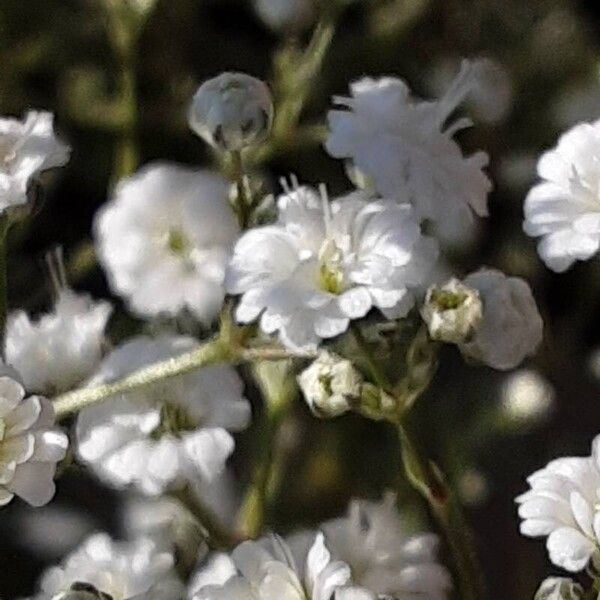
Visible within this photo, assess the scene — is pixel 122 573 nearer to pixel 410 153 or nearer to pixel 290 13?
pixel 410 153

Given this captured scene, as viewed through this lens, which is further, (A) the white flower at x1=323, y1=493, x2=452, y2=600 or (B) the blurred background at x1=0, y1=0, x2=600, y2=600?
(B) the blurred background at x1=0, y1=0, x2=600, y2=600

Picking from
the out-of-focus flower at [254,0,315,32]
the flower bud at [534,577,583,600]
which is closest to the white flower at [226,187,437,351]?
the flower bud at [534,577,583,600]

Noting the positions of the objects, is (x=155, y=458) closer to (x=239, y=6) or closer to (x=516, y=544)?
(x=516, y=544)

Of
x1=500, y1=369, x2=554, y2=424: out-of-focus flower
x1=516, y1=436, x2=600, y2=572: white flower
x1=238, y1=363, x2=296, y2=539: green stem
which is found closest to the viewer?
x1=516, y1=436, x2=600, y2=572: white flower

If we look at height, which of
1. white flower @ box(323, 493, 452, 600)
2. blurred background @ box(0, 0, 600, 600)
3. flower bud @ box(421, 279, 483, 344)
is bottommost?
blurred background @ box(0, 0, 600, 600)

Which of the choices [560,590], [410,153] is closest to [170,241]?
[410,153]

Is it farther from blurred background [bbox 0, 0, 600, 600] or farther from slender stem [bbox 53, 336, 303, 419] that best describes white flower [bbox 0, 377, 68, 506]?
blurred background [bbox 0, 0, 600, 600]

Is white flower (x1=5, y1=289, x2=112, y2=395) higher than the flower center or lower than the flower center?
lower

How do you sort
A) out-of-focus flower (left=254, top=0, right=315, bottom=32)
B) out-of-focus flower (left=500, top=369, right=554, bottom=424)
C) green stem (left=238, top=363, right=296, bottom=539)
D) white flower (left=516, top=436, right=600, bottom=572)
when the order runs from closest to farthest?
white flower (left=516, top=436, right=600, bottom=572) < green stem (left=238, top=363, right=296, bottom=539) < out-of-focus flower (left=500, top=369, right=554, bottom=424) < out-of-focus flower (left=254, top=0, right=315, bottom=32)
